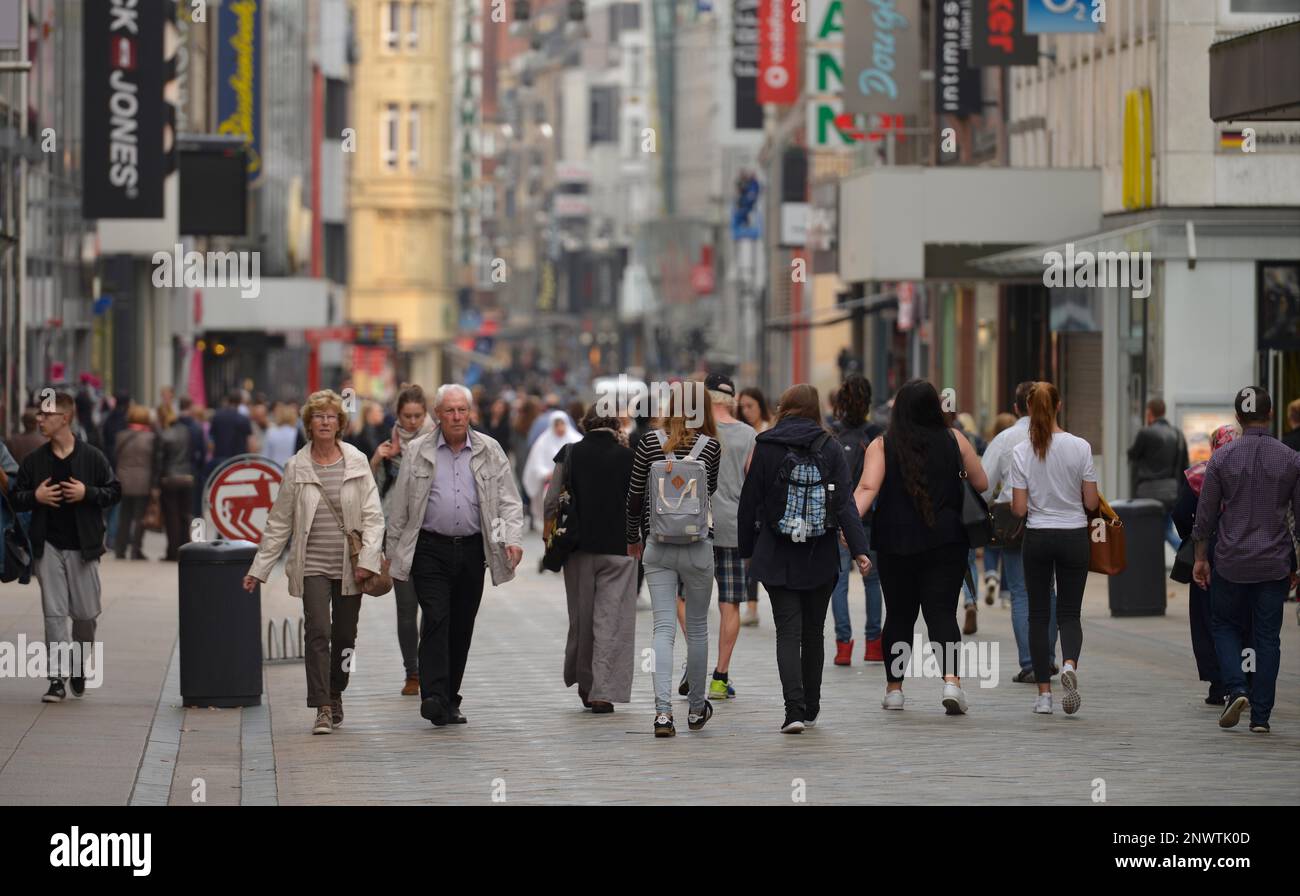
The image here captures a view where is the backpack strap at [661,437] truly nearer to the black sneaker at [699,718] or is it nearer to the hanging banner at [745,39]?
the black sneaker at [699,718]

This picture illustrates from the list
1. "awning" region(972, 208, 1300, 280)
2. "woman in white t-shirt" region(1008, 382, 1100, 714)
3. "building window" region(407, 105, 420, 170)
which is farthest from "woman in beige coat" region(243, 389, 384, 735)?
"building window" region(407, 105, 420, 170)

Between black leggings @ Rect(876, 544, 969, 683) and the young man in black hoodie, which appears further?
the young man in black hoodie

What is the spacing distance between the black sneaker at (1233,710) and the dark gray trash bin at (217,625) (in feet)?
17.2

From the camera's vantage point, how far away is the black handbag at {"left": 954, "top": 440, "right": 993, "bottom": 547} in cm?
1384

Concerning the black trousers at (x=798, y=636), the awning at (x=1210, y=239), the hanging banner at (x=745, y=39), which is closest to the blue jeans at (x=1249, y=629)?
the black trousers at (x=798, y=636)

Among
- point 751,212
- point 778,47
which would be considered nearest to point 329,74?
point 751,212

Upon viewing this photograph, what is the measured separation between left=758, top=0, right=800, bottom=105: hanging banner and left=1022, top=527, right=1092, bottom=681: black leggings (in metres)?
43.7

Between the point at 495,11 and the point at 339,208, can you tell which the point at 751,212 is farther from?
the point at 495,11

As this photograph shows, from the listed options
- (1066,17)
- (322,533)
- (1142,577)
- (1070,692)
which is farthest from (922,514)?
(1066,17)

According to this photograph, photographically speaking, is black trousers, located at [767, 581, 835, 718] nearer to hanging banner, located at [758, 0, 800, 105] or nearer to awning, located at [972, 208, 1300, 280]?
awning, located at [972, 208, 1300, 280]

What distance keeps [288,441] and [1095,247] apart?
8.95 m

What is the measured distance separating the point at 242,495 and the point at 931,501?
17.9ft

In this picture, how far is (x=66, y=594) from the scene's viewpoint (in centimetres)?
1469

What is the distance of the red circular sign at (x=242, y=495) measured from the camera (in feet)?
55.7
